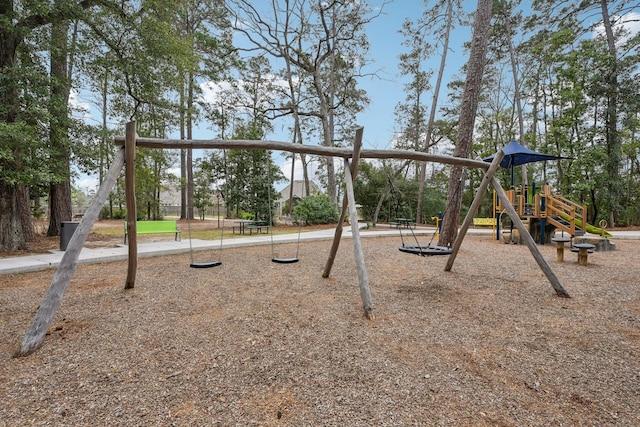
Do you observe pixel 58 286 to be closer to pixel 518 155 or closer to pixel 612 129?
pixel 518 155

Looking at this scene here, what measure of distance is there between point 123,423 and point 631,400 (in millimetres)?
2671

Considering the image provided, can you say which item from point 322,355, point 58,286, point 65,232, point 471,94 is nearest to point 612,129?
point 471,94

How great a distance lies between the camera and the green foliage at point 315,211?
48.1 feet

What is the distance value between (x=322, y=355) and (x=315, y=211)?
41.7 feet

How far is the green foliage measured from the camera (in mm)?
14656

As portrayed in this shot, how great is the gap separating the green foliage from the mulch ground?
10558 millimetres

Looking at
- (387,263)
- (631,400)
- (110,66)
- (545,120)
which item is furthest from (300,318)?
(545,120)

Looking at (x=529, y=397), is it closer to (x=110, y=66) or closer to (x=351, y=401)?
(x=351, y=401)

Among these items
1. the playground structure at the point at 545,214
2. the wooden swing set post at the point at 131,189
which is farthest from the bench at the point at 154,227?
the playground structure at the point at 545,214

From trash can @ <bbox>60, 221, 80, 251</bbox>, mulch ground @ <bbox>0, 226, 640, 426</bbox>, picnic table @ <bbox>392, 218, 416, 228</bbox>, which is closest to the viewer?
mulch ground @ <bbox>0, 226, 640, 426</bbox>

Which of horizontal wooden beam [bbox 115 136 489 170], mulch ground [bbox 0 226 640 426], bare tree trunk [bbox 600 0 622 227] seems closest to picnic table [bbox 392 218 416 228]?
horizontal wooden beam [bbox 115 136 489 170]

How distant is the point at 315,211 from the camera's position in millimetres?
14789

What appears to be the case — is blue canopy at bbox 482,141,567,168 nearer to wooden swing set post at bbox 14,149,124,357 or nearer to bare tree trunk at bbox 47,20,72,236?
wooden swing set post at bbox 14,149,124,357

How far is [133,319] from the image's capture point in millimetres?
2779
